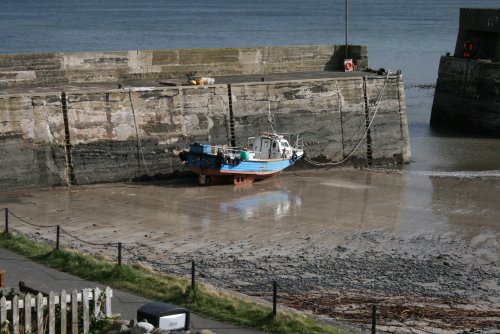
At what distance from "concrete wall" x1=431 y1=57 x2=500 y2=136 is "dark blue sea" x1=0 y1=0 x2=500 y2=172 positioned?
108cm

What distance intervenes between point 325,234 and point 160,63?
13.0 meters

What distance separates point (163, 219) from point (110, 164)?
5.19 metres

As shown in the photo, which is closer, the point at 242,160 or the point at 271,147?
the point at 242,160

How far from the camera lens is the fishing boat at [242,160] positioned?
2895 cm

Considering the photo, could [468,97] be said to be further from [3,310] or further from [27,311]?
[3,310]

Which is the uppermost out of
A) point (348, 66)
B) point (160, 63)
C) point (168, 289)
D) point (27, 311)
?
point (160, 63)

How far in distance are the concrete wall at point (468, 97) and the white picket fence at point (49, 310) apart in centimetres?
3253

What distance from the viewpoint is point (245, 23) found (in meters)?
113

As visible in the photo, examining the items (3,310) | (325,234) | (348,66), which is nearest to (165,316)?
(3,310)

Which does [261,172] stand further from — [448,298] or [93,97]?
[448,298]

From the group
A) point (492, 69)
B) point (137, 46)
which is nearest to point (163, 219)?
point (492, 69)

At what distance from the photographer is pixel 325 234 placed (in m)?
23.3

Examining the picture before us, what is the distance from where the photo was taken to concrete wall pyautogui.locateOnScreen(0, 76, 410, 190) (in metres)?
27.7

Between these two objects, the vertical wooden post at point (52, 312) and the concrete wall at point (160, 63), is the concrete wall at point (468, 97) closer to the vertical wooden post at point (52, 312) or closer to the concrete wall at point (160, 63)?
the concrete wall at point (160, 63)
